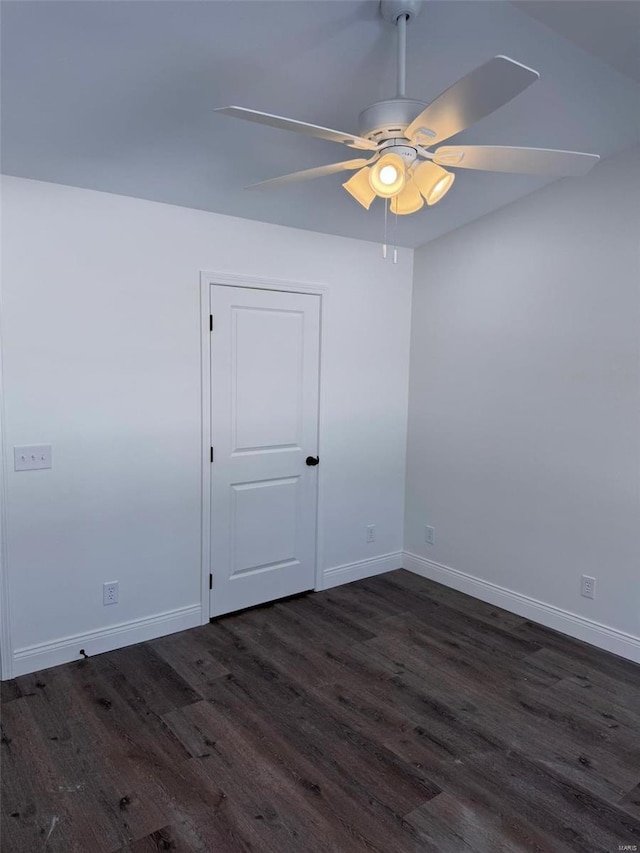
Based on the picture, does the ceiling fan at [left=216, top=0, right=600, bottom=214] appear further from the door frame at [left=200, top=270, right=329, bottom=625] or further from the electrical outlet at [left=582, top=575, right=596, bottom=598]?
the electrical outlet at [left=582, top=575, right=596, bottom=598]

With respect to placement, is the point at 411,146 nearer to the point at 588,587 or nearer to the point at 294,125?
the point at 294,125

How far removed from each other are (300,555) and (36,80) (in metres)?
2.93

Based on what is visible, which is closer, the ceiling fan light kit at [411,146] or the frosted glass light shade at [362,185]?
the ceiling fan light kit at [411,146]

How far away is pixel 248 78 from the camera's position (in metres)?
2.09

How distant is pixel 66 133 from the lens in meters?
2.32

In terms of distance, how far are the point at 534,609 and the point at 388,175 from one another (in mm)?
2829

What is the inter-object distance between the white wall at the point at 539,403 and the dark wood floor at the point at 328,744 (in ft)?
1.52

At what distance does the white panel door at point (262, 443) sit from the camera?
3.39 meters

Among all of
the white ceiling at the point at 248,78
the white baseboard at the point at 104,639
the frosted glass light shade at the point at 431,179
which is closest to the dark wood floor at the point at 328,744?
the white baseboard at the point at 104,639

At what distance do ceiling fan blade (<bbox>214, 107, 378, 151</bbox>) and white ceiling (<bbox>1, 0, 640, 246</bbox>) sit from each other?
1.52 feet

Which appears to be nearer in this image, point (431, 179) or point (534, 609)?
point (431, 179)

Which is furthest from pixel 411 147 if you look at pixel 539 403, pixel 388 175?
pixel 539 403

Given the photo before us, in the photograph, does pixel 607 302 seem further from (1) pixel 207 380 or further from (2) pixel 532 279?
(1) pixel 207 380

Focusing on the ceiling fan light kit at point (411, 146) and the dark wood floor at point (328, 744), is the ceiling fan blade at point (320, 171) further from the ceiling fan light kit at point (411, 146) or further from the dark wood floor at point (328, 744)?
the dark wood floor at point (328, 744)
